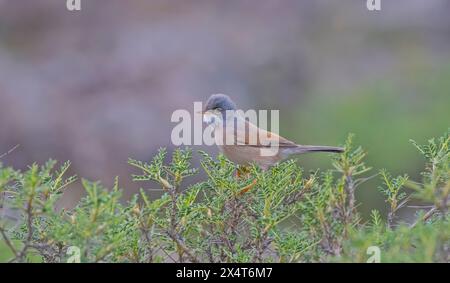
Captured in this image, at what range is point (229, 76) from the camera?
905cm

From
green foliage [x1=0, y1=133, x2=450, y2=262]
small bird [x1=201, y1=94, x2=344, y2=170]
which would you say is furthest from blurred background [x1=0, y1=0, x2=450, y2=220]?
green foliage [x1=0, y1=133, x2=450, y2=262]

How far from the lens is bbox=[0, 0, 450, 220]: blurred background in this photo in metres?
8.09

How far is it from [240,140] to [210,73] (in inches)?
192

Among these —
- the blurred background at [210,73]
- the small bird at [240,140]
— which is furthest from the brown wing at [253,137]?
the blurred background at [210,73]

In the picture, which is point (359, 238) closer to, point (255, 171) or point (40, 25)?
point (255, 171)

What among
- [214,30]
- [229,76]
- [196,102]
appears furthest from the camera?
[214,30]

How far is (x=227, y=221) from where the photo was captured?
2.52 metres

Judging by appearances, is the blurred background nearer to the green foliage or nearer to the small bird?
the small bird

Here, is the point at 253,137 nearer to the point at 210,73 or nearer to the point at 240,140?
the point at 240,140

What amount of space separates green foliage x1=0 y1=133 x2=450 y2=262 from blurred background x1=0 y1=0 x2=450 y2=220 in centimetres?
482

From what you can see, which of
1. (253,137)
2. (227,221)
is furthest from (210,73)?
(227,221)

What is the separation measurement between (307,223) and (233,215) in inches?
11.7

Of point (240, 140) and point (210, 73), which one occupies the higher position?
point (210, 73)
